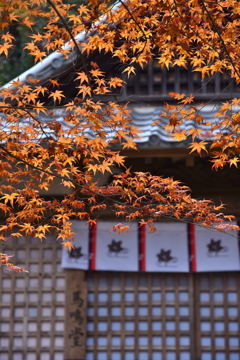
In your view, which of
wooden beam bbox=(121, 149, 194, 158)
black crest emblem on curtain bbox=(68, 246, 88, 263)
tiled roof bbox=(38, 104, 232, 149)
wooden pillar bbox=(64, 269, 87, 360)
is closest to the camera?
tiled roof bbox=(38, 104, 232, 149)

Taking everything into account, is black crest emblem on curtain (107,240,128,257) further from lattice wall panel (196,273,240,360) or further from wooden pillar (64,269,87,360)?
lattice wall panel (196,273,240,360)

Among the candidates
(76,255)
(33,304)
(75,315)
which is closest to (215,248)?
(76,255)

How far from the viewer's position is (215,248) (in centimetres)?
750

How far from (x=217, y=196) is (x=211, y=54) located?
3.30 meters

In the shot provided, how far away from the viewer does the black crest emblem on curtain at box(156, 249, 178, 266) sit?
746cm

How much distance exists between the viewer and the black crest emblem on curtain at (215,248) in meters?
7.46

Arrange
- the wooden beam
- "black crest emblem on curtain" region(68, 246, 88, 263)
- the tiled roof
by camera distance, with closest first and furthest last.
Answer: the tiled roof → the wooden beam → "black crest emblem on curtain" region(68, 246, 88, 263)

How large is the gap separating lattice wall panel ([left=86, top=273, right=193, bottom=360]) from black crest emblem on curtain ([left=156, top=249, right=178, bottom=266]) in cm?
21

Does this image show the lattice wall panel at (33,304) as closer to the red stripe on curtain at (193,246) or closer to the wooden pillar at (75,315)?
the wooden pillar at (75,315)

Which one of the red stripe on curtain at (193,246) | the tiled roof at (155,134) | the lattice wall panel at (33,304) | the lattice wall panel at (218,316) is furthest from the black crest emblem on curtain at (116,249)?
the tiled roof at (155,134)

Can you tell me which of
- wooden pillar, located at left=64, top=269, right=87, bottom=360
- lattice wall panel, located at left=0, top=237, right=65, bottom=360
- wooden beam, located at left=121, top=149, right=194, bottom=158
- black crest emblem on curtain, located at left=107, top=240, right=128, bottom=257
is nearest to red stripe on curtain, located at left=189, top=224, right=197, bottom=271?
black crest emblem on curtain, located at left=107, top=240, right=128, bottom=257

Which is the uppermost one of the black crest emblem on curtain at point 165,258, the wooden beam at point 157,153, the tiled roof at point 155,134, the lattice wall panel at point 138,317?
the tiled roof at point 155,134

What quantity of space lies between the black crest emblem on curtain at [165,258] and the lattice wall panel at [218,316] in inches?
19.5

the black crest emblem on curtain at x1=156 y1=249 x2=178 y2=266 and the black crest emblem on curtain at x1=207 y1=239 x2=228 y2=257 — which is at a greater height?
the black crest emblem on curtain at x1=207 y1=239 x2=228 y2=257
